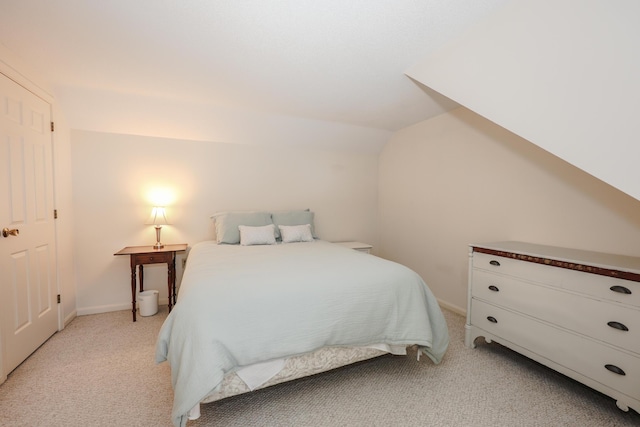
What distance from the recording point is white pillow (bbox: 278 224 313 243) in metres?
3.09

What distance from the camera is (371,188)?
4188 mm

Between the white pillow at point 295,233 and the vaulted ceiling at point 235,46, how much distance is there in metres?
1.39

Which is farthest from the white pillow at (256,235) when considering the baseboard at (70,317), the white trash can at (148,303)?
the baseboard at (70,317)

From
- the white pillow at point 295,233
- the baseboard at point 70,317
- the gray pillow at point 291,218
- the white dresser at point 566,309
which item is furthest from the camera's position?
the gray pillow at point 291,218

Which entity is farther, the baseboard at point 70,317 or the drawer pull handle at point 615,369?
the baseboard at point 70,317

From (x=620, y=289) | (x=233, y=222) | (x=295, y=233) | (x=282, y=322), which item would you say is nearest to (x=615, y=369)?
(x=620, y=289)

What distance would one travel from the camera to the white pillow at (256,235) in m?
2.89

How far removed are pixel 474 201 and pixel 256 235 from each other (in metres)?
2.30

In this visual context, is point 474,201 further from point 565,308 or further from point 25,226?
point 25,226

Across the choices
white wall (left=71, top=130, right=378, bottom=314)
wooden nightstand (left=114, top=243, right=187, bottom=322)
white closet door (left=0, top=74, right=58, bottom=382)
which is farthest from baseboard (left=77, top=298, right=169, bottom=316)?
white closet door (left=0, top=74, right=58, bottom=382)

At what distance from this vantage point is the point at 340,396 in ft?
5.38

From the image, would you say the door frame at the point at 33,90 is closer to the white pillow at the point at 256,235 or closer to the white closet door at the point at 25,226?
the white closet door at the point at 25,226

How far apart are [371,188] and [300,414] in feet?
10.6

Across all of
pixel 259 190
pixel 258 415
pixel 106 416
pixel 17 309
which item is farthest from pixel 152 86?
pixel 258 415
